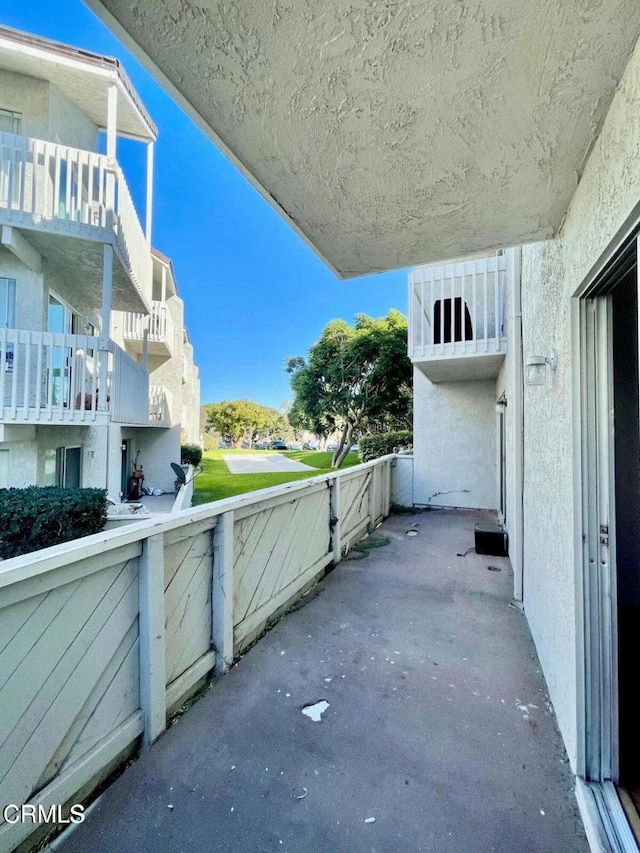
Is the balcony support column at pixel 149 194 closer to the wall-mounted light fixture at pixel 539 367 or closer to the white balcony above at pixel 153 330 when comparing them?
the white balcony above at pixel 153 330

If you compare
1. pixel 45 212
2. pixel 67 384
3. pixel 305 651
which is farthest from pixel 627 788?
pixel 45 212

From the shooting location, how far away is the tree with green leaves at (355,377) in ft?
53.9

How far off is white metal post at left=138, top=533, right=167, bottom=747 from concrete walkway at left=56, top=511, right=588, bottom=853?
156 mm

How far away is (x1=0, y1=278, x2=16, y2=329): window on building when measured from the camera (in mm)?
6117

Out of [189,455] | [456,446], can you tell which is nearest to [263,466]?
[189,455]

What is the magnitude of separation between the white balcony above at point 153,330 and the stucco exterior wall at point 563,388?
10.8 metres

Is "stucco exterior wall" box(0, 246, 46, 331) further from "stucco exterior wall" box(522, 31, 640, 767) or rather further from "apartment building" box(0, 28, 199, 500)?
"stucco exterior wall" box(522, 31, 640, 767)

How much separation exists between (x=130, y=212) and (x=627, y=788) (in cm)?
982

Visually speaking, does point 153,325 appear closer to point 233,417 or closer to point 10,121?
point 10,121

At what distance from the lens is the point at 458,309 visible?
695 centimetres

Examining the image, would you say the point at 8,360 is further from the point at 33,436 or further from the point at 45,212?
the point at 45,212

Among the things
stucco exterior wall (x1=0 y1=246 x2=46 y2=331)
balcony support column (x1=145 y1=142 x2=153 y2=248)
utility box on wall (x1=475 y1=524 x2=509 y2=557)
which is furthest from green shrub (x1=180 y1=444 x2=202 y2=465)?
utility box on wall (x1=475 y1=524 x2=509 y2=557)

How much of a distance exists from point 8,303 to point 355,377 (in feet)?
→ 41.8

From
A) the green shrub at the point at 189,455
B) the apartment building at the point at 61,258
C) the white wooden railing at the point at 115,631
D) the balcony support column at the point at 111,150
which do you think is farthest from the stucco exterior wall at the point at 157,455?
the white wooden railing at the point at 115,631
